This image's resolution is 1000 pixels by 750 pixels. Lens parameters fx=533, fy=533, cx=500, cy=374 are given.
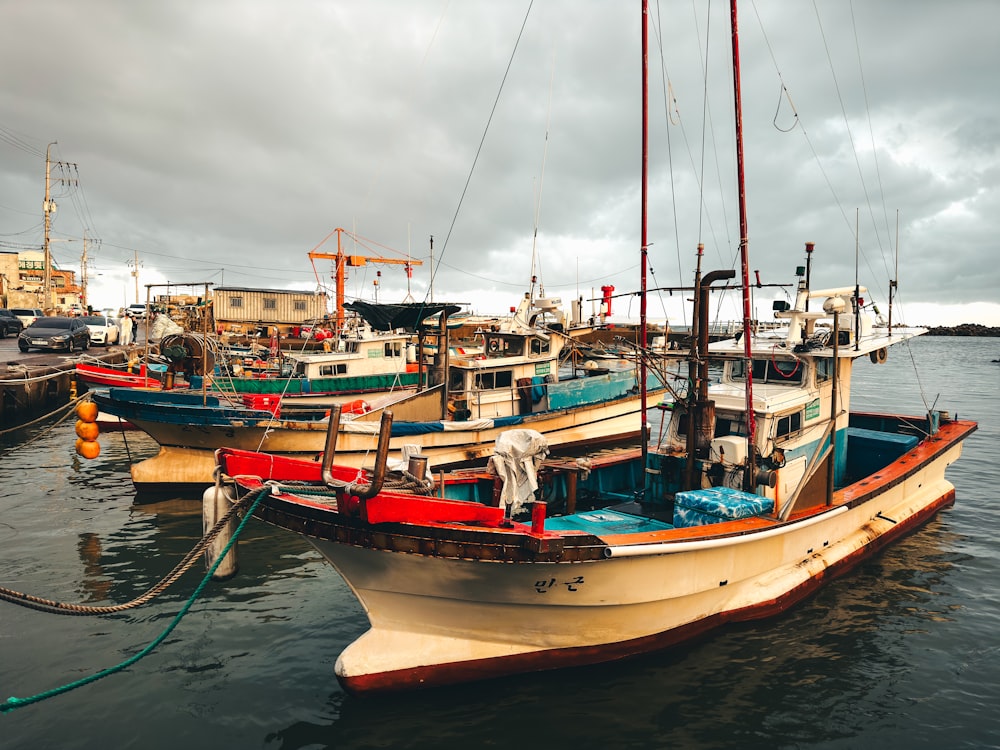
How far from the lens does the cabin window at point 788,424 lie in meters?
9.67

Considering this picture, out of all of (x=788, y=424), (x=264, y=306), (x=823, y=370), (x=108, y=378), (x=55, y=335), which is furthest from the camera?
(x=264, y=306)

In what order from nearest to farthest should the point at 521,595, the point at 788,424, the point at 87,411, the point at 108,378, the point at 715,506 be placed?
1. the point at 521,595
2. the point at 715,506
3. the point at 788,424
4. the point at 87,411
5. the point at 108,378

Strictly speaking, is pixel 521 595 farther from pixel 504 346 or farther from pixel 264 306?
pixel 264 306

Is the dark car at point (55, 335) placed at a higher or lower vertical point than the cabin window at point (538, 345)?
higher

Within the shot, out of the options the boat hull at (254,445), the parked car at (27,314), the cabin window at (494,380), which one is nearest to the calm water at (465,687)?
the boat hull at (254,445)

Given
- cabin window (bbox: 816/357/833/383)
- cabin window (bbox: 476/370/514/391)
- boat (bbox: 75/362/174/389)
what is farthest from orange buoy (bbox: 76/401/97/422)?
cabin window (bbox: 816/357/833/383)

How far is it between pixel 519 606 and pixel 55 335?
3605 cm

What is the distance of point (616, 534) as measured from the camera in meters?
7.26

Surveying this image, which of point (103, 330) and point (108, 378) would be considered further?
point (103, 330)

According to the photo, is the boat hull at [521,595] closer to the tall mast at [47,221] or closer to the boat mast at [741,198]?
the boat mast at [741,198]

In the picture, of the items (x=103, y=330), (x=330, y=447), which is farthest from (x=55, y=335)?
(x=330, y=447)

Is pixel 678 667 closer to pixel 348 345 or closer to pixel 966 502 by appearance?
pixel 966 502

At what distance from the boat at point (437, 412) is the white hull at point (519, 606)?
22.6ft

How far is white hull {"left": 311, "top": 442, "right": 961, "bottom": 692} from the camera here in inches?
257
